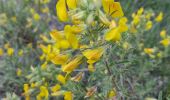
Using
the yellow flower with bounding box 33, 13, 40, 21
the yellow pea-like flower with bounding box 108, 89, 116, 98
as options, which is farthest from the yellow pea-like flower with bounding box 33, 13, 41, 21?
the yellow pea-like flower with bounding box 108, 89, 116, 98

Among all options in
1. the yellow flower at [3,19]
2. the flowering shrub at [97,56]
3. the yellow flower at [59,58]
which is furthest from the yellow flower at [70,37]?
the yellow flower at [3,19]

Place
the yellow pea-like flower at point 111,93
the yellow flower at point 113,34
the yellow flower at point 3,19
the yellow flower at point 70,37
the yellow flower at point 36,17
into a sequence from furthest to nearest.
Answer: the yellow flower at point 3,19 < the yellow flower at point 36,17 < the yellow pea-like flower at point 111,93 < the yellow flower at point 70,37 < the yellow flower at point 113,34

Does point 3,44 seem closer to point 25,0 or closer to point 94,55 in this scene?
point 25,0

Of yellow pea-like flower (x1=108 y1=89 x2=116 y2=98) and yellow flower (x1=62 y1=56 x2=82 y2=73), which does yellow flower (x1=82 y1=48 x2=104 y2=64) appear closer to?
yellow flower (x1=62 y1=56 x2=82 y2=73)

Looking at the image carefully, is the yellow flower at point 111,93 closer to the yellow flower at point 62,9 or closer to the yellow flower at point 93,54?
the yellow flower at point 93,54

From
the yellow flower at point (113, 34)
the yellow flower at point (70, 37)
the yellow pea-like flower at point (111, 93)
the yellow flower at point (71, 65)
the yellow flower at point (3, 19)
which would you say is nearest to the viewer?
the yellow flower at point (113, 34)

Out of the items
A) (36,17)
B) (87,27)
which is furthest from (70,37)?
(36,17)

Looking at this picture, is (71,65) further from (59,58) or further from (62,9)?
(62,9)
